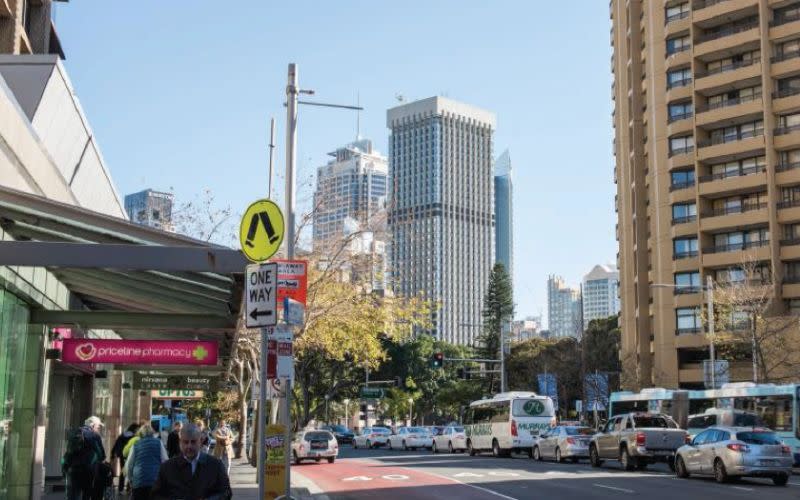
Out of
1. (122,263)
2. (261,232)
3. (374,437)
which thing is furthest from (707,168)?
(122,263)

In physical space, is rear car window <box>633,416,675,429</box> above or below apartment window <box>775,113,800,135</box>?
below

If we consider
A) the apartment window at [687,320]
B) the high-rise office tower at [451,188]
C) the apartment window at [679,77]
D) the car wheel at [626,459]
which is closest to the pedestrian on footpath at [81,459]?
the car wheel at [626,459]

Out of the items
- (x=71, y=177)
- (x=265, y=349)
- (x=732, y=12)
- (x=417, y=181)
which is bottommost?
(x=265, y=349)

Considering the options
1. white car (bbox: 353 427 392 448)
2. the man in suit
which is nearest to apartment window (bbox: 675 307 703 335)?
white car (bbox: 353 427 392 448)

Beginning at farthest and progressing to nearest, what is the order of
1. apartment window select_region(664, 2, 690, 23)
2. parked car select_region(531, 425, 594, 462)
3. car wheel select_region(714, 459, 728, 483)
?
1. apartment window select_region(664, 2, 690, 23)
2. parked car select_region(531, 425, 594, 462)
3. car wheel select_region(714, 459, 728, 483)

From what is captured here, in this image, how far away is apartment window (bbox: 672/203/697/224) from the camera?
69312 mm

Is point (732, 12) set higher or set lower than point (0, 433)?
higher

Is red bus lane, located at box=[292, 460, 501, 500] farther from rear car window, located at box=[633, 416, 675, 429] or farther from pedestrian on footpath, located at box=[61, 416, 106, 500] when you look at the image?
pedestrian on footpath, located at box=[61, 416, 106, 500]

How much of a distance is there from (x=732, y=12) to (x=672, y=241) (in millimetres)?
16219

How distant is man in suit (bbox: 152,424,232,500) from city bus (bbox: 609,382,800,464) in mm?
30772

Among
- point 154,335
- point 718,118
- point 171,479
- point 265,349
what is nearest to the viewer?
point 171,479

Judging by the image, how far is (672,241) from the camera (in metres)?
69.9

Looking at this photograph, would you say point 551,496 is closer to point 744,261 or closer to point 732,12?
point 744,261

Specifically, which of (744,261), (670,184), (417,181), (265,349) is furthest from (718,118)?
(417,181)
